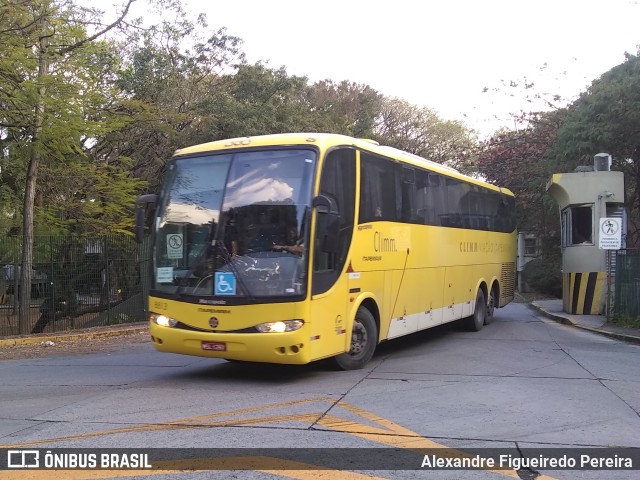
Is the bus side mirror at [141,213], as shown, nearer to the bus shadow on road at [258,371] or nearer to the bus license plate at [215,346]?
the bus license plate at [215,346]

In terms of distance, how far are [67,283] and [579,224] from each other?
1477 cm

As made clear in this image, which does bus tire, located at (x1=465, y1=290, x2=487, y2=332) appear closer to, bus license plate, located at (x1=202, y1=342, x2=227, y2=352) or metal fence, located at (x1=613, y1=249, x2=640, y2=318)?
metal fence, located at (x1=613, y1=249, x2=640, y2=318)

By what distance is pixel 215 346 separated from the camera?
26.2 feet

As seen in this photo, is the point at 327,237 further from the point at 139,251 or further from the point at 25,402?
the point at 139,251

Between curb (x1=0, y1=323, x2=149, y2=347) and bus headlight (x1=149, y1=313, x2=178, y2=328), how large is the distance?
7.00 metres

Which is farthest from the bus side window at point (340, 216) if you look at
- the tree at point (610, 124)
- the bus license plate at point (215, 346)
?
the tree at point (610, 124)

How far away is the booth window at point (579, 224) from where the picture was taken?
1741cm

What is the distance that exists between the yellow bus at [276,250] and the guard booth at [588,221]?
9.43m

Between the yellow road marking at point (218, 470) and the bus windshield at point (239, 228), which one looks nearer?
the yellow road marking at point (218, 470)

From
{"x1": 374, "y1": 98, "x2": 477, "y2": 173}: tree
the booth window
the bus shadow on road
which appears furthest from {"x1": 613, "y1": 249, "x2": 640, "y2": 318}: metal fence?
{"x1": 374, "y1": 98, "x2": 477, "y2": 173}: tree

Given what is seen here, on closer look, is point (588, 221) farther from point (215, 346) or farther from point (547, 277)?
point (215, 346)

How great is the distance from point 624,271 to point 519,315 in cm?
523

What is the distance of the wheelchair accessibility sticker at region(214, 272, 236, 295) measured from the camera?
7.84m

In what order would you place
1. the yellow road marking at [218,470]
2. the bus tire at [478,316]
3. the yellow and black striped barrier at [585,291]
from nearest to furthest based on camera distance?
the yellow road marking at [218,470]
the bus tire at [478,316]
the yellow and black striped barrier at [585,291]
